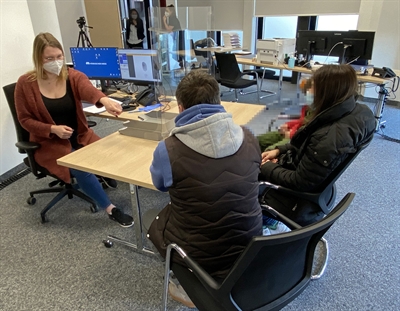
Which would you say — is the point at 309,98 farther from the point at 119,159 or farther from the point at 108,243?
the point at 108,243

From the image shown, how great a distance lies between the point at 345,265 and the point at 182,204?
4.11 ft

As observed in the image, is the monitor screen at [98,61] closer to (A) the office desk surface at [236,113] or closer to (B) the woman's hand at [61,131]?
(A) the office desk surface at [236,113]

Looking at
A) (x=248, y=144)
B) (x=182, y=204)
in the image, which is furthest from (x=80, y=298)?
(x=248, y=144)

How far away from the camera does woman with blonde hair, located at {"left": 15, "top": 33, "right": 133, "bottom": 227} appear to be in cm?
202

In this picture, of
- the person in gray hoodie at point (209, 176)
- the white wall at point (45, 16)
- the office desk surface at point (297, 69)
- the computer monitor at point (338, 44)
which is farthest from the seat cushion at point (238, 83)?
the person in gray hoodie at point (209, 176)

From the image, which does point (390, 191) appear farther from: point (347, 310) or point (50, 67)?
point (50, 67)

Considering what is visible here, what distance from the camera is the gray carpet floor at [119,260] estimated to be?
1.64 meters

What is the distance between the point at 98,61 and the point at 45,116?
0.97m

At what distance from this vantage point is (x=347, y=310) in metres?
1.58

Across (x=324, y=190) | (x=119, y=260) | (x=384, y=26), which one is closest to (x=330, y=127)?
(x=324, y=190)

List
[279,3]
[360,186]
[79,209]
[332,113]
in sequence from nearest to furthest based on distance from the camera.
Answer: [332,113]
[79,209]
[360,186]
[279,3]

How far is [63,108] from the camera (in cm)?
217

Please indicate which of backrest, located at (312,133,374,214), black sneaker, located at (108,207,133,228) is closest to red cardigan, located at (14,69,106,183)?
black sneaker, located at (108,207,133,228)

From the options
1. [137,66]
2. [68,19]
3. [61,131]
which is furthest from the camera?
[68,19]
